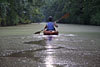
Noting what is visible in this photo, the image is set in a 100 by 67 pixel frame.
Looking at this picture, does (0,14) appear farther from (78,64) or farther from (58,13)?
(58,13)

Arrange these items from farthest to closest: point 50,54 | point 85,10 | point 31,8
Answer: point 31,8 → point 85,10 → point 50,54

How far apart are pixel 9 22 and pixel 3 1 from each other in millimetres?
8110

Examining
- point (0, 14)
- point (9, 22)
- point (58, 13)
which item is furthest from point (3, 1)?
point (58, 13)

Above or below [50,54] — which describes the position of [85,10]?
below

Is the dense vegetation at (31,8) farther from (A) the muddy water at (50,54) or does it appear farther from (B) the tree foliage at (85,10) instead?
(A) the muddy water at (50,54)

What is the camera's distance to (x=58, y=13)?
80.8 m

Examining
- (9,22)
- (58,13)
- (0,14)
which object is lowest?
(58,13)

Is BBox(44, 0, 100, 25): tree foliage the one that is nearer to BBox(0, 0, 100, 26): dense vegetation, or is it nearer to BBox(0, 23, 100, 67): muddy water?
BBox(0, 0, 100, 26): dense vegetation

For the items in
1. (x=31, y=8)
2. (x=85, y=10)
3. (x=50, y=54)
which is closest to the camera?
(x=50, y=54)

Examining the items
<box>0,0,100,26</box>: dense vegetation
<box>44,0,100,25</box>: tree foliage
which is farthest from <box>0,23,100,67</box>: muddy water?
<box>44,0,100,25</box>: tree foliage

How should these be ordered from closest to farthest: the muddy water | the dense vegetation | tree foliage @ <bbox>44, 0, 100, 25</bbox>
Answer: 1. the muddy water
2. the dense vegetation
3. tree foliage @ <bbox>44, 0, 100, 25</bbox>

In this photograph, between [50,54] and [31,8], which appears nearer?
[50,54]

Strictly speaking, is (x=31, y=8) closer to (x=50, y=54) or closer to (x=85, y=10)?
(x=85, y=10)

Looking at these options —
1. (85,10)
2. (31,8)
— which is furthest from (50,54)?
(31,8)
